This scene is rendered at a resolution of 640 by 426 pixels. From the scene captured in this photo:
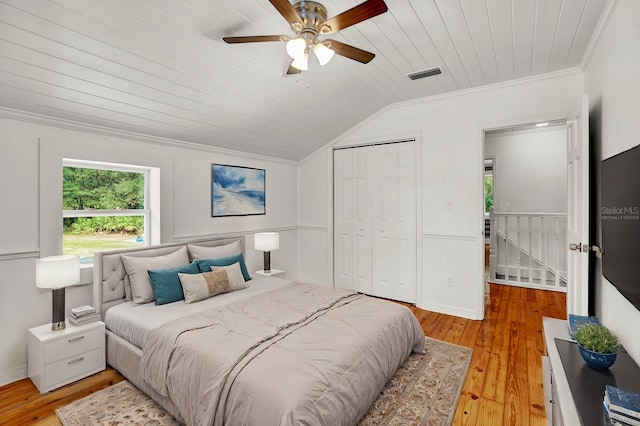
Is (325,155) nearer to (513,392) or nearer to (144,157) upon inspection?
(144,157)

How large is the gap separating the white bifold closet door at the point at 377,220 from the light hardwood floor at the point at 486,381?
747 millimetres

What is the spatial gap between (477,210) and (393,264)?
1.29 m

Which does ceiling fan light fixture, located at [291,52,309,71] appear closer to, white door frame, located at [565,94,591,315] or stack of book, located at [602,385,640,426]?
white door frame, located at [565,94,591,315]

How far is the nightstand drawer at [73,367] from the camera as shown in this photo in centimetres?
225

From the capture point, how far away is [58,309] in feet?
7.82

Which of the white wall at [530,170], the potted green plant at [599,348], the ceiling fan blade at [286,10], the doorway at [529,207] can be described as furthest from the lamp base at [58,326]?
the white wall at [530,170]

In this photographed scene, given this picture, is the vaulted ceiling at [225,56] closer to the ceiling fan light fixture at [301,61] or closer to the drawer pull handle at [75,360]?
the ceiling fan light fixture at [301,61]

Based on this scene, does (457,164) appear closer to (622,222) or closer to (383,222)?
(383,222)

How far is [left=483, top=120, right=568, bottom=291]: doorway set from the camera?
4.99 metres

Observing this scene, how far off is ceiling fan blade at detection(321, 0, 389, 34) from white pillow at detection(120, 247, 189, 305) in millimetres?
2477

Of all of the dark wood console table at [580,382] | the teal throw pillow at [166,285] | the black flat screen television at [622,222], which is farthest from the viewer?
the teal throw pillow at [166,285]

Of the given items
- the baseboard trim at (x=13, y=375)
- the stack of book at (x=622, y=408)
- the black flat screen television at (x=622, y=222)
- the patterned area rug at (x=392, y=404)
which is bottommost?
the patterned area rug at (x=392, y=404)

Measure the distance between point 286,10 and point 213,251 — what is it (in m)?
2.58

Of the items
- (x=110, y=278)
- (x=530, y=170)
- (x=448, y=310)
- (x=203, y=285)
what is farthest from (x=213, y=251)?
(x=530, y=170)
